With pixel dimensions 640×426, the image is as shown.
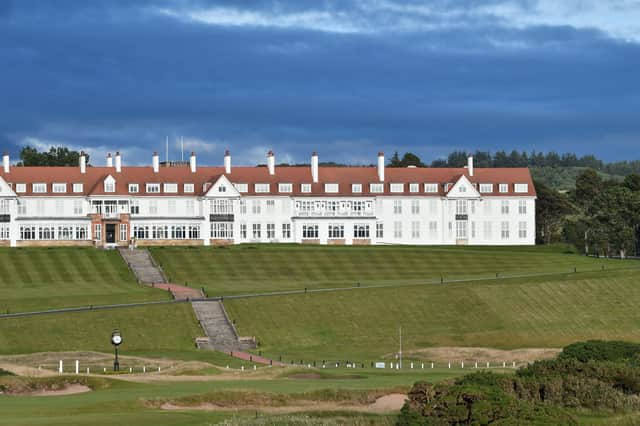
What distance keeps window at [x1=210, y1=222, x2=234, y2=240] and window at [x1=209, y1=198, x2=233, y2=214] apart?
4.73 ft

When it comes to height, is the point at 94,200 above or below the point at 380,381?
above

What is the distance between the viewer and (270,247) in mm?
132625

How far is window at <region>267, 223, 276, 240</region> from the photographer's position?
470 feet

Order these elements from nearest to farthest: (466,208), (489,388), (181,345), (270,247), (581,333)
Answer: (489,388), (181,345), (581,333), (270,247), (466,208)

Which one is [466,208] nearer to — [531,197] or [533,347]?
[531,197]

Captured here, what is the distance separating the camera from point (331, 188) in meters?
145

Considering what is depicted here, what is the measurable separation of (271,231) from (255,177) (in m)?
7.17

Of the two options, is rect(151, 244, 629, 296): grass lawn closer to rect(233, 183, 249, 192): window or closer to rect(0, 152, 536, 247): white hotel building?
rect(0, 152, 536, 247): white hotel building

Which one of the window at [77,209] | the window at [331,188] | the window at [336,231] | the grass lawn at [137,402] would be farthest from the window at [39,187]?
the grass lawn at [137,402]

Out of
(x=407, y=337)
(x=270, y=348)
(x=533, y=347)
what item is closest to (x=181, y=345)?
(x=270, y=348)

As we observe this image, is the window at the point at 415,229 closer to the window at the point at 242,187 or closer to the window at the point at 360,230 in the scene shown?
the window at the point at 360,230

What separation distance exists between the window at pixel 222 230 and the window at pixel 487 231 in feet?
A: 101

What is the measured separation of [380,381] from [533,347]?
29.8m

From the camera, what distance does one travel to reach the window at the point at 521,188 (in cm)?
14638
